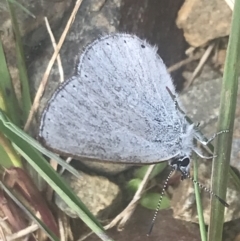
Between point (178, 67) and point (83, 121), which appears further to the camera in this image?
point (178, 67)

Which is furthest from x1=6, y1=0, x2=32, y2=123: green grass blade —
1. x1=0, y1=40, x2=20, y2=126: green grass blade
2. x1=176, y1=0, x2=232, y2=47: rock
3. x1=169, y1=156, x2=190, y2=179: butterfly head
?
x1=176, y1=0, x2=232, y2=47: rock

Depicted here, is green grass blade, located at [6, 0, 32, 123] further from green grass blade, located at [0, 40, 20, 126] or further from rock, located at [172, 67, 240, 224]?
rock, located at [172, 67, 240, 224]

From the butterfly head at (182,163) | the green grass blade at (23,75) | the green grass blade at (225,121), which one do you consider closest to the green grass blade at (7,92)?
the green grass blade at (23,75)

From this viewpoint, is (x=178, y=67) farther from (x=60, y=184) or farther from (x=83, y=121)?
(x=60, y=184)

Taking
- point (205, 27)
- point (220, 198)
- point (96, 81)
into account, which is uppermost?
point (205, 27)

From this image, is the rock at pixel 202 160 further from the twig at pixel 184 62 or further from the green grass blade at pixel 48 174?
the green grass blade at pixel 48 174

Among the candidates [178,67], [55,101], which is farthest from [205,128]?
[55,101]

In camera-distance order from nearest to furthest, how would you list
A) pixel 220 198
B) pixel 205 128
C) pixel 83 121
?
1. pixel 220 198
2. pixel 83 121
3. pixel 205 128
